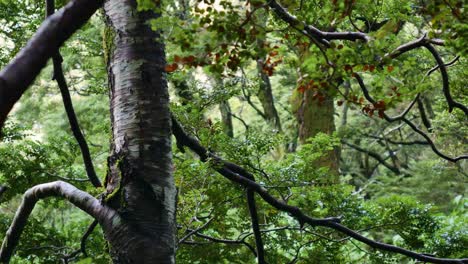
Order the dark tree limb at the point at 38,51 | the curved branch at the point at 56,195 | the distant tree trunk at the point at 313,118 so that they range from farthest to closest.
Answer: the distant tree trunk at the point at 313,118, the curved branch at the point at 56,195, the dark tree limb at the point at 38,51

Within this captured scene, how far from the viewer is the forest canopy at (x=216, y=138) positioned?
172 cm

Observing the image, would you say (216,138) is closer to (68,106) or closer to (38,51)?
(68,106)

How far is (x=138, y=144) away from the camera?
2094 mm

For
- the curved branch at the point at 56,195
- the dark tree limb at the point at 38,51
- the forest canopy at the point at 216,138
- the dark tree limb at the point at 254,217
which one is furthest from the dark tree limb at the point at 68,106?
the dark tree limb at the point at 38,51

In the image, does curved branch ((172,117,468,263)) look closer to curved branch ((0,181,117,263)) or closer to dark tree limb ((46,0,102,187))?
dark tree limb ((46,0,102,187))

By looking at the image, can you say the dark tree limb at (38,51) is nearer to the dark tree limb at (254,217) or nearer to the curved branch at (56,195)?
the curved branch at (56,195)

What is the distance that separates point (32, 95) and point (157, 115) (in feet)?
42.4

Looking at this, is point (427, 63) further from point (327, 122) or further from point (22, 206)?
point (22, 206)

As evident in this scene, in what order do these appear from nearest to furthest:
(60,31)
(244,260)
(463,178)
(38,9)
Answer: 1. (60,31)
2. (244,260)
3. (38,9)
4. (463,178)

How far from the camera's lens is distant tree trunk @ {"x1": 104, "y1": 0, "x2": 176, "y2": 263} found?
2012 mm

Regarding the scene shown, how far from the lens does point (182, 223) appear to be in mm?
3354

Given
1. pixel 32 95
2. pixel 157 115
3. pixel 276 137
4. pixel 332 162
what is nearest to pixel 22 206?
pixel 157 115

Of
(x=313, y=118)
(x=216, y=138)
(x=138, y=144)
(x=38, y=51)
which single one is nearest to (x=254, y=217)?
(x=216, y=138)

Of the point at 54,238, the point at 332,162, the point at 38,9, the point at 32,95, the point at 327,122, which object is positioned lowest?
the point at 54,238
